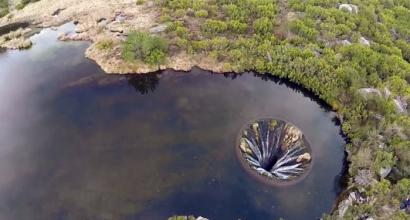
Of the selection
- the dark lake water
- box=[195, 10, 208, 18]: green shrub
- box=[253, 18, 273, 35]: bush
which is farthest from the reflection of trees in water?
box=[253, 18, 273, 35]: bush

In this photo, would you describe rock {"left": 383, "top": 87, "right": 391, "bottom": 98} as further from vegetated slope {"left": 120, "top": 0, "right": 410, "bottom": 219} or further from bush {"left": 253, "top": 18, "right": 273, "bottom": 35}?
bush {"left": 253, "top": 18, "right": 273, "bottom": 35}

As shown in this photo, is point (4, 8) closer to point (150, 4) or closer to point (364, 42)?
point (150, 4)

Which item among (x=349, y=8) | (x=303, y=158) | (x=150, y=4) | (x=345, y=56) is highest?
(x=349, y=8)

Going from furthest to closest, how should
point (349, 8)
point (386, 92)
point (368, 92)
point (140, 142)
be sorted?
point (349, 8) < point (386, 92) < point (368, 92) < point (140, 142)

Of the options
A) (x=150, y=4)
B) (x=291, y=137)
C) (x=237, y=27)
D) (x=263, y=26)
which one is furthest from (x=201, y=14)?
(x=291, y=137)

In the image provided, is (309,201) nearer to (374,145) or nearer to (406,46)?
(374,145)

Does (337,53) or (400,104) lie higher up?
(337,53)
